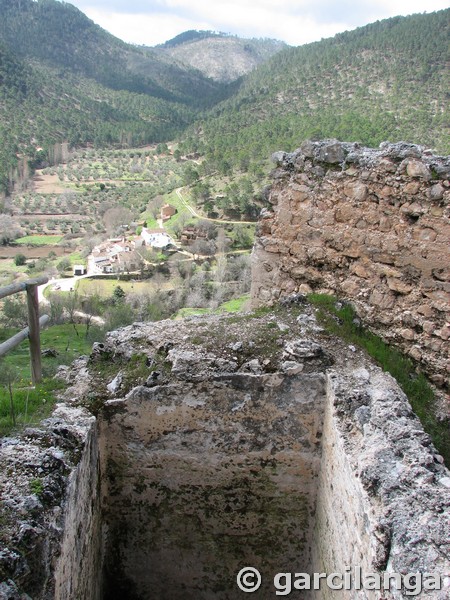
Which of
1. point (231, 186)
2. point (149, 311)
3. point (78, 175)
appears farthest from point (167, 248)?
point (78, 175)

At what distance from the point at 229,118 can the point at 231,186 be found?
68.0ft

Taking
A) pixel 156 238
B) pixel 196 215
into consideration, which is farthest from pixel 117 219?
Answer: pixel 156 238

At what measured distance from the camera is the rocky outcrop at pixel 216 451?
357cm

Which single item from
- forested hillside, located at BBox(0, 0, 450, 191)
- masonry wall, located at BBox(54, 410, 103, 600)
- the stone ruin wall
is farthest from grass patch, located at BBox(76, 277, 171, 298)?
masonry wall, located at BBox(54, 410, 103, 600)

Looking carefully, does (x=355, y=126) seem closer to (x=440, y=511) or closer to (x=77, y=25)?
(x=440, y=511)

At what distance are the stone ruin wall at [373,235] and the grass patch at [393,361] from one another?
0.39 feet

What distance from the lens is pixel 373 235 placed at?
4.97 meters

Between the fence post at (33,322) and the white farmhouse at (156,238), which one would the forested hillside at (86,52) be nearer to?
the white farmhouse at (156,238)

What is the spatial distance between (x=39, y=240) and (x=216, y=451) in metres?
44.0

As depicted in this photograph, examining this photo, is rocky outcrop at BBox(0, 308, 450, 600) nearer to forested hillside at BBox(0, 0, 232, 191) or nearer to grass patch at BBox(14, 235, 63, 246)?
grass patch at BBox(14, 235, 63, 246)

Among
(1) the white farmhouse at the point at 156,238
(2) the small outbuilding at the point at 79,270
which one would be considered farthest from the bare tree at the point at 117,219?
(2) the small outbuilding at the point at 79,270

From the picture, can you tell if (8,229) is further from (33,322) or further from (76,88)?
(76,88)

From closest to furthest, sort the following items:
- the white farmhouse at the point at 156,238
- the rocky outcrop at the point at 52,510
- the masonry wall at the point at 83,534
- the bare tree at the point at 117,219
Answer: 1. the rocky outcrop at the point at 52,510
2. the masonry wall at the point at 83,534
3. the white farmhouse at the point at 156,238
4. the bare tree at the point at 117,219

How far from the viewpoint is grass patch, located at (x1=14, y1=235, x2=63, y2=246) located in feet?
143
